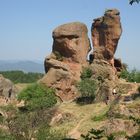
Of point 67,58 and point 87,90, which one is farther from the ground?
point 67,58

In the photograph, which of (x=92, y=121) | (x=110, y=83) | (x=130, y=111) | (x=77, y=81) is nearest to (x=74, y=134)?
(x=92, y=121)

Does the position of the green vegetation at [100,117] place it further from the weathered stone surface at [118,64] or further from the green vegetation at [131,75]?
the weathered stone surface at [118,64]

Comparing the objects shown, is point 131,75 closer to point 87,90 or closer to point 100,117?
point 87,90

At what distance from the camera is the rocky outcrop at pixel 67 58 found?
200ft

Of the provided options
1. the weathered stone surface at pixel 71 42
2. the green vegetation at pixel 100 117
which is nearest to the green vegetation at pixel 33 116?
the green vegetation at pixel 100 117

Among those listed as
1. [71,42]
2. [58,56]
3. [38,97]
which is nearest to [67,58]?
[58,56]

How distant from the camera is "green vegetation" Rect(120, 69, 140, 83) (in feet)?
209

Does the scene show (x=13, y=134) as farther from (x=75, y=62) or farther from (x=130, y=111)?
(x=75, y=62)

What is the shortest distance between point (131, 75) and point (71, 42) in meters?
11.2

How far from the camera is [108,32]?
208ft

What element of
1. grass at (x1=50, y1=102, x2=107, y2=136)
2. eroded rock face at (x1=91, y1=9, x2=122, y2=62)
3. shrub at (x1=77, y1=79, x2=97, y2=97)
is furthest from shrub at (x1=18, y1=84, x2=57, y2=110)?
eroded rock face at (x1=91, y1=9, x2=122, y2=62)

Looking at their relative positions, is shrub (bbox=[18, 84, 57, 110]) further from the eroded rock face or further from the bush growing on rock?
the eroded rock face

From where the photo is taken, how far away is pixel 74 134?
42188 mm

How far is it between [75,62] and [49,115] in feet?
62.9
